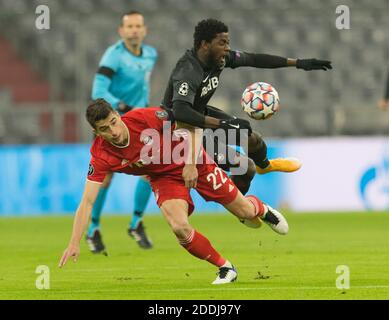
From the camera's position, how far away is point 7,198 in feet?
57.2

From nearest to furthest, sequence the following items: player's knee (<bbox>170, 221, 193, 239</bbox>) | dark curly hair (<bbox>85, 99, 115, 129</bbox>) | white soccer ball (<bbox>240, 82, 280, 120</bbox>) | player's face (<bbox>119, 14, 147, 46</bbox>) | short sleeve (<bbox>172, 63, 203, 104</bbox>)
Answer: dark curly hair (<bbox>85, 99, 115, 129</bbox>) < player's knee (<bbox>170, 221, 193, 239</bbox>) < short sleeve (<bbox>172, 63, 203, 104</bbox>) < white soccer ball (<bbox>240, 82, 280, 120</bbox>) < player's face (<bbox>119, 14, 147, 46</bbox>)

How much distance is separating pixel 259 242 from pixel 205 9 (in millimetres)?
8084

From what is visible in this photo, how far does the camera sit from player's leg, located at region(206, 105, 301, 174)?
969 centimetres

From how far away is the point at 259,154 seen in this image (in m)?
9.94

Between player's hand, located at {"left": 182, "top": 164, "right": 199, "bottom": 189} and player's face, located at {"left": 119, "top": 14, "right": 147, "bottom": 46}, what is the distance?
163 inches

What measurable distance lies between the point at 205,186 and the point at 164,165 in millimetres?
411

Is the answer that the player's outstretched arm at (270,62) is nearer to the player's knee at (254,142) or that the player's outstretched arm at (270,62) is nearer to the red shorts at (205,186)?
the player's knee at (254,142)

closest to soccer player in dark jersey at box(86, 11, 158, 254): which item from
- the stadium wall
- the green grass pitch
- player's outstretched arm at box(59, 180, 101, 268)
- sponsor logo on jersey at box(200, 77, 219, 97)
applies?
the green grass pitch

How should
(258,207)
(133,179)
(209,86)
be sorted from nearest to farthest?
(209,86), (258,207), (133,179)

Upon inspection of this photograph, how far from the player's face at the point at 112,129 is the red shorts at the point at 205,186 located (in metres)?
0.58

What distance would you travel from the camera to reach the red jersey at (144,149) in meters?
8.38

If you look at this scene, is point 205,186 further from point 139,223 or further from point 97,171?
point 139,223

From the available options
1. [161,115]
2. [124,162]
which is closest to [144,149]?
[124,162]

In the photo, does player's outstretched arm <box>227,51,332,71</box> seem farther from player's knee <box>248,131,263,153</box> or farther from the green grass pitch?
the green grass pitch
